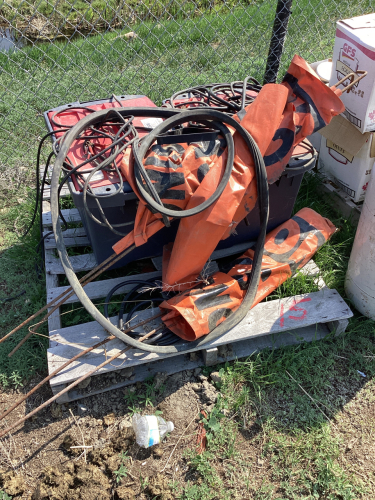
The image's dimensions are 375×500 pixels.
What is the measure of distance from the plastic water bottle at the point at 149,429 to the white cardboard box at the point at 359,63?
197cm

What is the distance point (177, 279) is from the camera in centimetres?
214

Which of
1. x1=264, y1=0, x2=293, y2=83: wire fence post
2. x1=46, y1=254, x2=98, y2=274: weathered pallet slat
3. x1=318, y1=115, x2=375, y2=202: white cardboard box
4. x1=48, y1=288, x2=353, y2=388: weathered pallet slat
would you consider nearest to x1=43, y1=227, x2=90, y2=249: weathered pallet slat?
x1=46, y1=254, x2=98, y2=274: weathered pallet slat

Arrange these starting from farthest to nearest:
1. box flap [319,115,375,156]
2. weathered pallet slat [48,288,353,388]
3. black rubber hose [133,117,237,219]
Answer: box flap [319,115,375,156] < weathered pallet slat [48,288,353,388] < black rubber hose [133,117,237,219]

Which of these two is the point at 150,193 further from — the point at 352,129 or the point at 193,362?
the point at 352,129

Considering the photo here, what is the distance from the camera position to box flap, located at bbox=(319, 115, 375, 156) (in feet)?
8.49

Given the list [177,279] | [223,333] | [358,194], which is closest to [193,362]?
[223,333]

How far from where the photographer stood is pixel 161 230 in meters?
2.31

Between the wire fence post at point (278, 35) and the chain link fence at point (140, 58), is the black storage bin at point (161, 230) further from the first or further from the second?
the chain link fence at point (140, 58)

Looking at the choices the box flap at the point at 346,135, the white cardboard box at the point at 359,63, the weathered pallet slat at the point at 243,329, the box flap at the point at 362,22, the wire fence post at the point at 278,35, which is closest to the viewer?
the weathered pallet slat at the point at 243,329

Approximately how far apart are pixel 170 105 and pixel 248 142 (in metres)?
0.68

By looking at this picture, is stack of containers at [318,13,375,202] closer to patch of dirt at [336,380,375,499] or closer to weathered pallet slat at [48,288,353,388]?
weathered pallet slat at [48,288,353,388]

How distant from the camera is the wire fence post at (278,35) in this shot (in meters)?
3.04

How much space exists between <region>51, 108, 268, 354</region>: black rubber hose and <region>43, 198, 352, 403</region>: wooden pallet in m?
0.07

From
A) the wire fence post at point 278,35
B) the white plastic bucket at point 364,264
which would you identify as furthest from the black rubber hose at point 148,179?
the wire fence post at point 278,35
